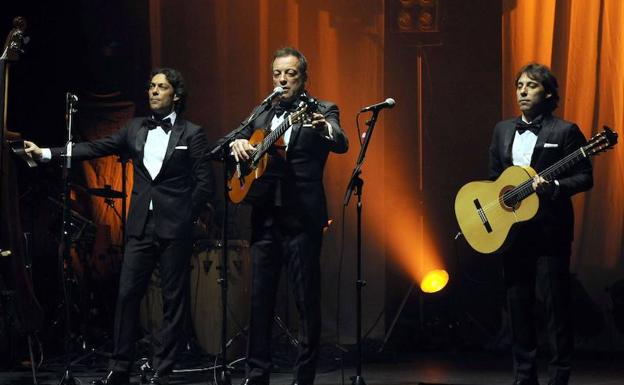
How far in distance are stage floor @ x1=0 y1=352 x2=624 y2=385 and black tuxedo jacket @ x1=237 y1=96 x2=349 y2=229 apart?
4.63ft

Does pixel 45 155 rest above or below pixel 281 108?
below

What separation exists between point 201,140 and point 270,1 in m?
2.20

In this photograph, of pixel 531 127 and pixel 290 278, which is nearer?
pixel 290 278

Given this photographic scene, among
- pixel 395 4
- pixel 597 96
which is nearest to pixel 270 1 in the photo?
pixel 395 4

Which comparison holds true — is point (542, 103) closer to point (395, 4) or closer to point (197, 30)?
point (395, 4)

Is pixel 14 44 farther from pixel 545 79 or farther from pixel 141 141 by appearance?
pixel 545 79

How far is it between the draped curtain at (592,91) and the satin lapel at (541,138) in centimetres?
216

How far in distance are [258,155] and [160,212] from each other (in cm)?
92

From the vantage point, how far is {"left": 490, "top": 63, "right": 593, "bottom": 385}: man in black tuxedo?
5410 mm

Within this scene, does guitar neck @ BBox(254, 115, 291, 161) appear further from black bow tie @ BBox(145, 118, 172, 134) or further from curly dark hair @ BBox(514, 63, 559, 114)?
curly dark hair @ BBox(514, 63, 559, 114)

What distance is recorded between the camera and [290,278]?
5.37m

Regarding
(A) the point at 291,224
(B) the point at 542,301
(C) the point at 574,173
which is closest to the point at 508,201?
(C) the point at 574,173

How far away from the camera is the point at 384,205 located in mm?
7672

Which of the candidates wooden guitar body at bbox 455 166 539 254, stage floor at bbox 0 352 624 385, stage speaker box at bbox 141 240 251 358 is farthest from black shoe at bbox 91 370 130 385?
wooden guitar body at bbox 455 166 539 254
